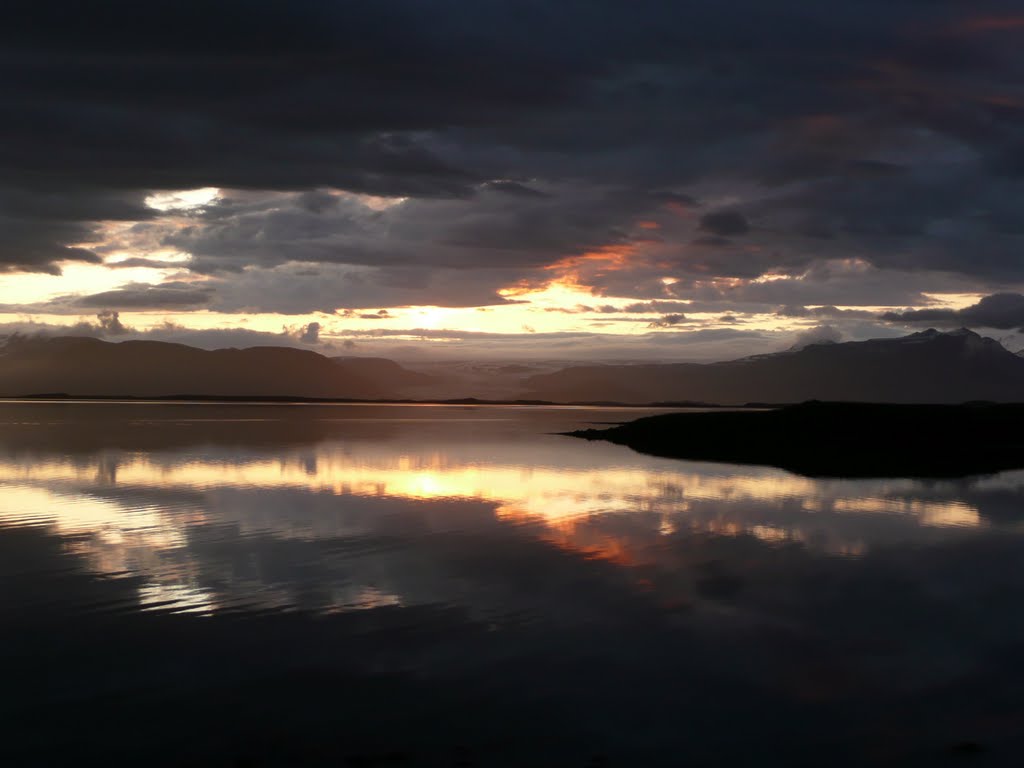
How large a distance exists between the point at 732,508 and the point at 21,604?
31121 millimetres

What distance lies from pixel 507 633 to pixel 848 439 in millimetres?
80205

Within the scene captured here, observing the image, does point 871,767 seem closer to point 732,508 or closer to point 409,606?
point 409,606

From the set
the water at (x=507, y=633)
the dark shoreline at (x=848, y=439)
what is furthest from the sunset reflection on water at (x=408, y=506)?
the dark shoreline at (x=848, y=439)

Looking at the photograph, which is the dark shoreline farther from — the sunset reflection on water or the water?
the water

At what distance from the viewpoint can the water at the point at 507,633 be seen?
13156 millimetres

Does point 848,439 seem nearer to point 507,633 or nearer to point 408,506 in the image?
point 408,506

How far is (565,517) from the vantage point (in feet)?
124

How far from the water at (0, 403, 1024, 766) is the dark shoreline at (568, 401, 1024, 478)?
26712mm

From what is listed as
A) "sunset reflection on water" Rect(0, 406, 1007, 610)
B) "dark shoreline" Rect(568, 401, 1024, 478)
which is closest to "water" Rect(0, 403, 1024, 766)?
"sunset reflection on water" Rect(0, 406, 1007, 610)

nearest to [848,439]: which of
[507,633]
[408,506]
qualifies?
[408,506]

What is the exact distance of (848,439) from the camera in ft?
295

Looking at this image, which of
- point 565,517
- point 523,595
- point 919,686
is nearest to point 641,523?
point 565,517

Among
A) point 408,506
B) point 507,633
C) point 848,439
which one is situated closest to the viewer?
point 507,633

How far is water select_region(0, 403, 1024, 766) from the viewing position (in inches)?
518
